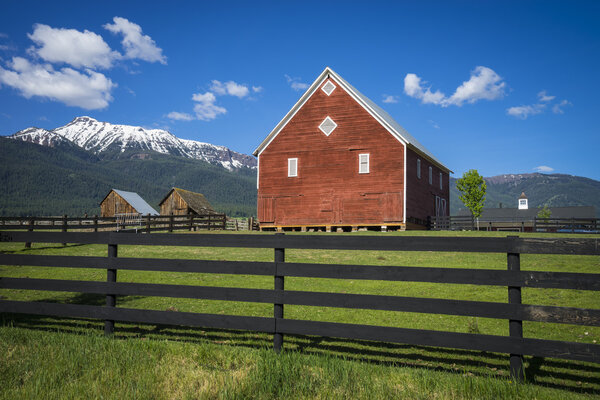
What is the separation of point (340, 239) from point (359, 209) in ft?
80.6

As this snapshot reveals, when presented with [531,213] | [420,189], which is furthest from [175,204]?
[531,213]

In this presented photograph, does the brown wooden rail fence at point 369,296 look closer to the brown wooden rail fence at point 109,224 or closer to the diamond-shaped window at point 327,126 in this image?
the brown wooden rail fence at point 109,224

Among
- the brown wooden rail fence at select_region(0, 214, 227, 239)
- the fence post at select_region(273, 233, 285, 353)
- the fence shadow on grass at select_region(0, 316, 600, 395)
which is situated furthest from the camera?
the brown wooden rail fence at select_region(0, 214, 227, 239)

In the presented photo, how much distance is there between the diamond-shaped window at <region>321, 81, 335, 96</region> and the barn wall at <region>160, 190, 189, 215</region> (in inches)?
1447

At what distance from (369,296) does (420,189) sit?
2962 cm

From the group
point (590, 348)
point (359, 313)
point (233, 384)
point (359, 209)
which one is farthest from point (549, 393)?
point (359, 209)

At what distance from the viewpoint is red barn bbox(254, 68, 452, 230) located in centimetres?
2984

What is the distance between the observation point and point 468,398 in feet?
14.7

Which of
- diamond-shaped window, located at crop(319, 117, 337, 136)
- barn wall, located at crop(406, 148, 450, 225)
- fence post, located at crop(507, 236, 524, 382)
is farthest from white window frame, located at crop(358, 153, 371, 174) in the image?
fence post, located at crop(507, 236, 524, 382)

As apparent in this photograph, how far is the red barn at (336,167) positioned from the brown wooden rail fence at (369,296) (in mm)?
24103

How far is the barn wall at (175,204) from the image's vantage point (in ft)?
205

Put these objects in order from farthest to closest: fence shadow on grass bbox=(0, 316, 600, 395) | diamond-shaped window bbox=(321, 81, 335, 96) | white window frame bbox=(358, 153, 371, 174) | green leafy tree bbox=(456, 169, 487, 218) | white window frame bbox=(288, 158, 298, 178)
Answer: green leafy tree bbox=(456, 169, 487, 218) < white window frame bbox=(288, 158, 298, 178) < diamond-shaped window bbox=(321, 81, 335, 96) < white window frame bbox=(358, 153, 371, 174) < fence shadow on grass bbox=(0, 316, 600, 395)

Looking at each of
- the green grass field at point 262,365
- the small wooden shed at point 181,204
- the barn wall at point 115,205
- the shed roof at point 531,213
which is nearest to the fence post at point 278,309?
the green grass field at point 262,365

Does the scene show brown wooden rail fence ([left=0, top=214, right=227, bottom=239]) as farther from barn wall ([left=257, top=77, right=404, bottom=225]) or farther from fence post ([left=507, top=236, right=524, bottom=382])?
fence post ([left=507, top=236, right=524, bottom=382])
